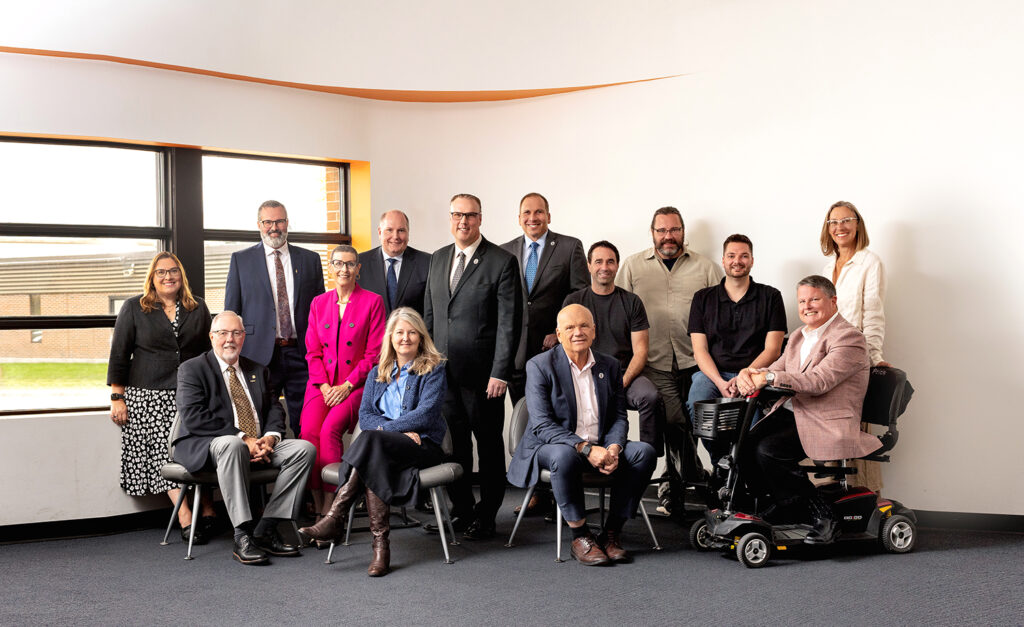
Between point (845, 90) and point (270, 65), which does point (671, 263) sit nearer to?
point (845, 90)

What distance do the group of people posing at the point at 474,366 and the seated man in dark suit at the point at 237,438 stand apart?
1 cm

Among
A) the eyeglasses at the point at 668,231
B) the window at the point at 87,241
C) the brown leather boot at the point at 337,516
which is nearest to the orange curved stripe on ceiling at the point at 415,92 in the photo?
the window at the point at 87,241

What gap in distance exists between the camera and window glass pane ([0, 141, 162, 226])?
548 cm

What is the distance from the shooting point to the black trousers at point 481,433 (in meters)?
4.97

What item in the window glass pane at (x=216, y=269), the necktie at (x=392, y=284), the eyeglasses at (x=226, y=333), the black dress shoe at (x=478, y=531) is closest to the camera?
the eyeglasses at (x=226, y=333)

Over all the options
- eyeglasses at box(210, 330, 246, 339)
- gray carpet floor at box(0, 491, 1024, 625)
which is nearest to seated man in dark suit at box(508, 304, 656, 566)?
gray carpet floor at box(0, 491, 1024, 625)

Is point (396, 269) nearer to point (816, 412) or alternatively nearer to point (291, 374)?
point (291, 374)

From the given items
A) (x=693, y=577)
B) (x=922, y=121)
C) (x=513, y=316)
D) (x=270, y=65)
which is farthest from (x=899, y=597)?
(x=270, y=65)

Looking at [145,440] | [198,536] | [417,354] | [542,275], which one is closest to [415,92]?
[542,275]

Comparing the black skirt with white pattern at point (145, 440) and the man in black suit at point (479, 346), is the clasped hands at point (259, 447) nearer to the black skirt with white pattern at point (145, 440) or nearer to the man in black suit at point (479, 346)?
the black skirt with white pattern at point (145, 440)

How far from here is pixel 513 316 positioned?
498cm

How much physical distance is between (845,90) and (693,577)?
3.15 m

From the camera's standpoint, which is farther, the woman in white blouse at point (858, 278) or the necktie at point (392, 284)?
the necktie at point (392, 284)

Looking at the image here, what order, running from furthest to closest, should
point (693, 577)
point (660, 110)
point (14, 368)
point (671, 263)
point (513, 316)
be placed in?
point (660, 110) → point (671, 263) → point (14, 368) → point (513, 316) → point (693, 577)
